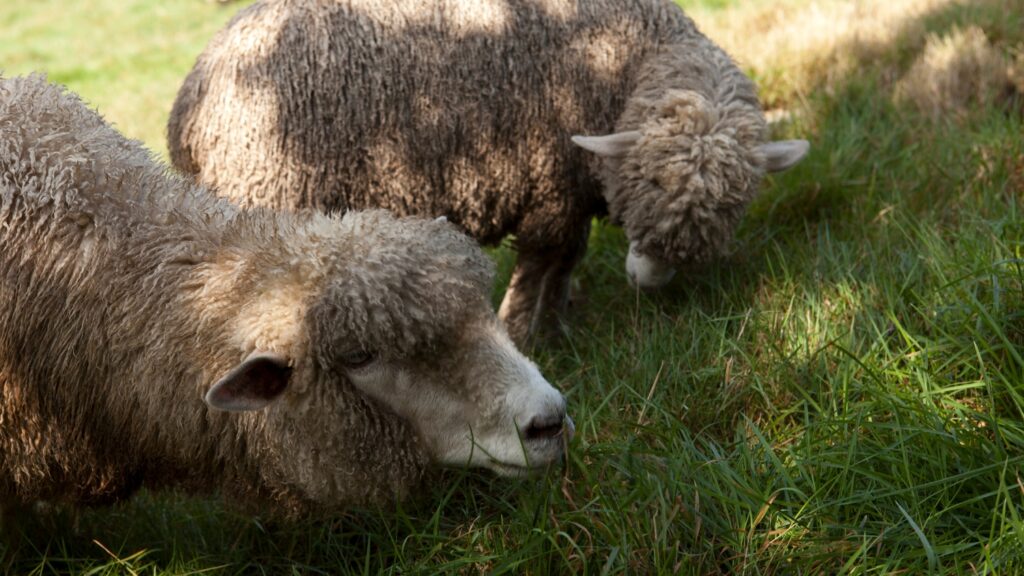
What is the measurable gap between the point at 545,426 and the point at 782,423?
997 mm

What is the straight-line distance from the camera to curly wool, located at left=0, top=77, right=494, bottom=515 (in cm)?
226

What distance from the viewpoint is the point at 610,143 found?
12.3 ft

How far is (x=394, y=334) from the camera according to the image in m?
2.24

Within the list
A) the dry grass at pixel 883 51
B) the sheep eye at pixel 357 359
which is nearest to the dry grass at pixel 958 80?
the dry grass at pixel 883 51

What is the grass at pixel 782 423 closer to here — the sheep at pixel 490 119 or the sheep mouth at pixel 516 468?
the sheep mouth at pixel 516 468

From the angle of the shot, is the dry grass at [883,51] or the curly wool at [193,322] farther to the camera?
the dry grass at [883,51]

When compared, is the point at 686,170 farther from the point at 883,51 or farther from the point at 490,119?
the point at 883,51

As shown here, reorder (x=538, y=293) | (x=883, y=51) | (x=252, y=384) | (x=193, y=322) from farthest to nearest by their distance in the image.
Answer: (x=883, y=51) → (x=538, y=293) → (x=193, y=322) → (x=252, y=384)

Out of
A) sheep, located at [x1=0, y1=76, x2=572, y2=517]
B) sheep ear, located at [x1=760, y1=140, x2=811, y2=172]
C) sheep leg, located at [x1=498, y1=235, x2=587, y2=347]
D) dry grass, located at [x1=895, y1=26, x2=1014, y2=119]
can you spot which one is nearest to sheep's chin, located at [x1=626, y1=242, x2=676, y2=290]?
sheep leg, located at [x1=498, y1=235, x2=587, y2=347]

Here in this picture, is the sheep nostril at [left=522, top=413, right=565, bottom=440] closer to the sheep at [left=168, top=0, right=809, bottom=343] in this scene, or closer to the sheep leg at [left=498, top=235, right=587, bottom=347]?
the sheep at [left=168, top=0, right=809, bottom=343]

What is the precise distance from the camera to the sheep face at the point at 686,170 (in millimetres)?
3674

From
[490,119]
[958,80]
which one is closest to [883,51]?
[958,80]

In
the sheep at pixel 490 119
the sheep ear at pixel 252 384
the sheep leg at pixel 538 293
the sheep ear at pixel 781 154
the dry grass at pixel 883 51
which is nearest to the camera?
the sheep ear at pixel 252 384

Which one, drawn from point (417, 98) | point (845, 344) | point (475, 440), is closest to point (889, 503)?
point (845, 344)
